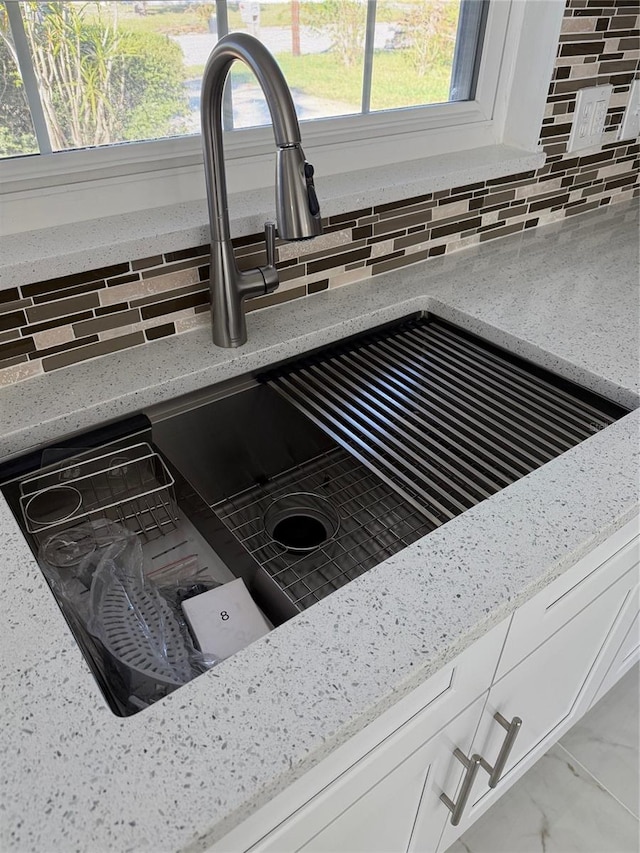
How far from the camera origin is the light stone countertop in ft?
1.57

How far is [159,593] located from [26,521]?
19cm

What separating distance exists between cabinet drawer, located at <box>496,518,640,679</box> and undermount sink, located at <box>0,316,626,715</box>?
0.45 ft

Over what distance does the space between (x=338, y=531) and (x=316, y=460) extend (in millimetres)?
173

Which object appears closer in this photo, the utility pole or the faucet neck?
the faucet neck

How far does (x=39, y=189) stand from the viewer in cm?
92

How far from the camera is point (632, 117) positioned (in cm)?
162

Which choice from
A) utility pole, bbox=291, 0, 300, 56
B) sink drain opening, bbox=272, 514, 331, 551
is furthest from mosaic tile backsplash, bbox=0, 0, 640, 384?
sink drain opening, bbox=272, 514, 331, 551

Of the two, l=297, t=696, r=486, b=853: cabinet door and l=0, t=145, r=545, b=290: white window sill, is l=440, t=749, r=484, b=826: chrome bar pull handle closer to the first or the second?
l=297, t=696, r=486, b=853: cabinet door

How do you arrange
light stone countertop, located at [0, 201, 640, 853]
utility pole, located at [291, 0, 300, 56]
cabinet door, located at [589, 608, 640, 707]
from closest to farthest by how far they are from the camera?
light stone countertop, located at [0, 201, 640, 853] < utility pole, located at [291, 0, 300, 56] < cabinet door, located at [589, 608, 640, 707]

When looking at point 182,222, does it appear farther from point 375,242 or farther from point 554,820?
point 554,820

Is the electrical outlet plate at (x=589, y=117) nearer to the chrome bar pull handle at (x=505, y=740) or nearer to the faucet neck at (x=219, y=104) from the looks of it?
the faucet neck at (x=219, y=104)

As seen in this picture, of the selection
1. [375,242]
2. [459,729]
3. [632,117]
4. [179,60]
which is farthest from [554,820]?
[632,117]

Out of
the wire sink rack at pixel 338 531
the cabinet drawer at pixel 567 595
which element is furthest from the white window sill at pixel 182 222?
the cabinet drawer at pixel 567 595

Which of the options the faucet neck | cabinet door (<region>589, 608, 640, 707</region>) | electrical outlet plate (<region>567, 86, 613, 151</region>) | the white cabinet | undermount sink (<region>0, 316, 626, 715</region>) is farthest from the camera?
electrical outlet plate (<region>567, 86, 613, 151</region>)
